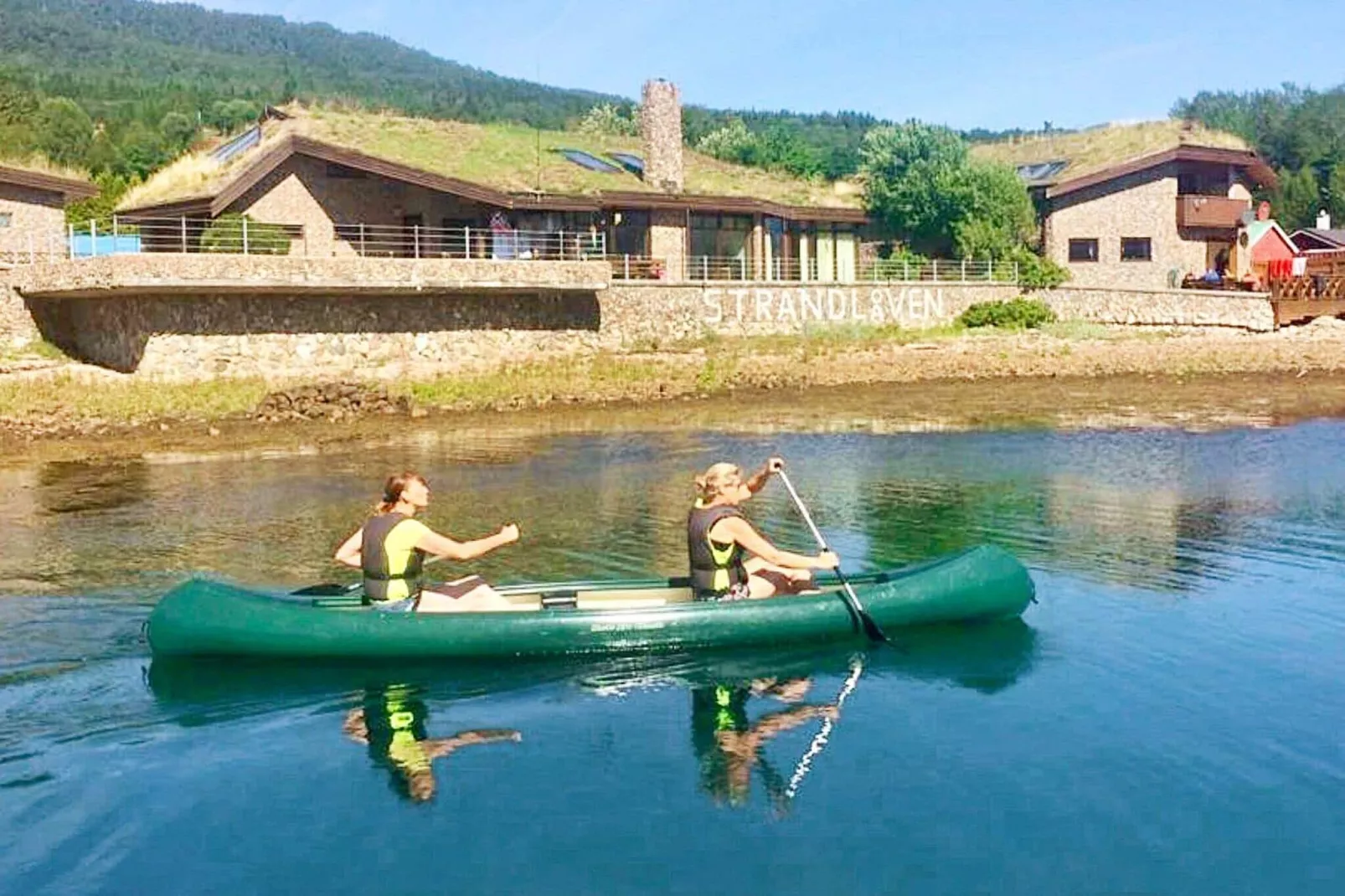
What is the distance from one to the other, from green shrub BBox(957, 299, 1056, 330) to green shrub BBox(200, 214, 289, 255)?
72.5ft

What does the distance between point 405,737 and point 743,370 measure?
28.9 meters

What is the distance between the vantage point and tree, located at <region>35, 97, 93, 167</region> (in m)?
71.6

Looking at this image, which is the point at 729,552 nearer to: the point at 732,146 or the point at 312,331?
the point at 312,331

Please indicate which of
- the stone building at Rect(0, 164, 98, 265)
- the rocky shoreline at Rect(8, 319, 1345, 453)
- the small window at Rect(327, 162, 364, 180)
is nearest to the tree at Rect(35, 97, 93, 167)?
the stone building at Rect(0, 164, 98, 265)

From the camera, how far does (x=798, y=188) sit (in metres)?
50.6

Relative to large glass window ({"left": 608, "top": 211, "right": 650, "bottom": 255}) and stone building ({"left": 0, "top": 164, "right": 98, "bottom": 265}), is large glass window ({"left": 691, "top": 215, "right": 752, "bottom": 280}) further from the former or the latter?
stone building ({"left": 0, "top": 164, "right": 98, "bottom": 265})

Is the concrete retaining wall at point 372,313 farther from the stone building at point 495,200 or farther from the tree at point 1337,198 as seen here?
Result: the tree at point 1337,198

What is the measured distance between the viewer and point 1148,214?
52.4 m

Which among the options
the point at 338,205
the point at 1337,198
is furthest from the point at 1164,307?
the point at 1337,198

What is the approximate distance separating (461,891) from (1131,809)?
4537mm

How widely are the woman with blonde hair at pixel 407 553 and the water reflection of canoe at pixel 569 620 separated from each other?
333 millimetres

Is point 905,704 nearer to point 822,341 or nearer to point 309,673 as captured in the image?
point 309,673

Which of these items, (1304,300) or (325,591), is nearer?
(325,591)

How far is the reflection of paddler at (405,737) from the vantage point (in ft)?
33.9
